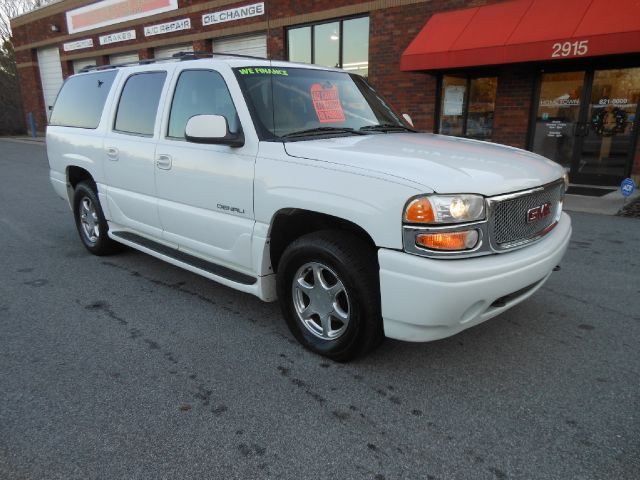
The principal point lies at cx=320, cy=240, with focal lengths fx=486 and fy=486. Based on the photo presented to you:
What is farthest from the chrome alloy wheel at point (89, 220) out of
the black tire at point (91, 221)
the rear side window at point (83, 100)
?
the rear side window at point (83, 100)

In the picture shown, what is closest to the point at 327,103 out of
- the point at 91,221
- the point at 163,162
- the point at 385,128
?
the point at 385,128

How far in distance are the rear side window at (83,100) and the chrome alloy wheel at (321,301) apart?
3.08 metres

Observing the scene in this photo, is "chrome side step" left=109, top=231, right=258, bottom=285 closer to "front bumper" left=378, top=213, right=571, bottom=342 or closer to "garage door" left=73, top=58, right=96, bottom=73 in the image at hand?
"front bumper" left=378, top=213, right=571, bottom=342

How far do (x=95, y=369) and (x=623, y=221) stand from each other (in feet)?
23.9

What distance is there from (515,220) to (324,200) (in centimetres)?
113

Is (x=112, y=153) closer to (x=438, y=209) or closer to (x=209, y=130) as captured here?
(x=209, y=130)

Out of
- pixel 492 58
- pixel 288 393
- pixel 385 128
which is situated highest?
pixel 492 58

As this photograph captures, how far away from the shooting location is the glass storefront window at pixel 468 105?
441 inches

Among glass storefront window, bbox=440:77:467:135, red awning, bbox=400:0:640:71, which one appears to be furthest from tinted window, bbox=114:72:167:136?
glass storefront window, bbox=440:77:467:135

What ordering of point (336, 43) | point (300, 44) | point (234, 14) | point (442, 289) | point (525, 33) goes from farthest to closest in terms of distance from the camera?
point (234, 14), point (300, 44), point (336, 43), point (525, 33), point (442, 289)

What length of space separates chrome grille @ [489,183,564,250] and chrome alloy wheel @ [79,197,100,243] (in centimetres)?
423

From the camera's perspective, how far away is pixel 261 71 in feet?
12.0

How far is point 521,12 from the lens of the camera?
9.50 metres

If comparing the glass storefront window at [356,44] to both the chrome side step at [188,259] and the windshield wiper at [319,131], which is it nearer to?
the chrome side step at [188,259]
